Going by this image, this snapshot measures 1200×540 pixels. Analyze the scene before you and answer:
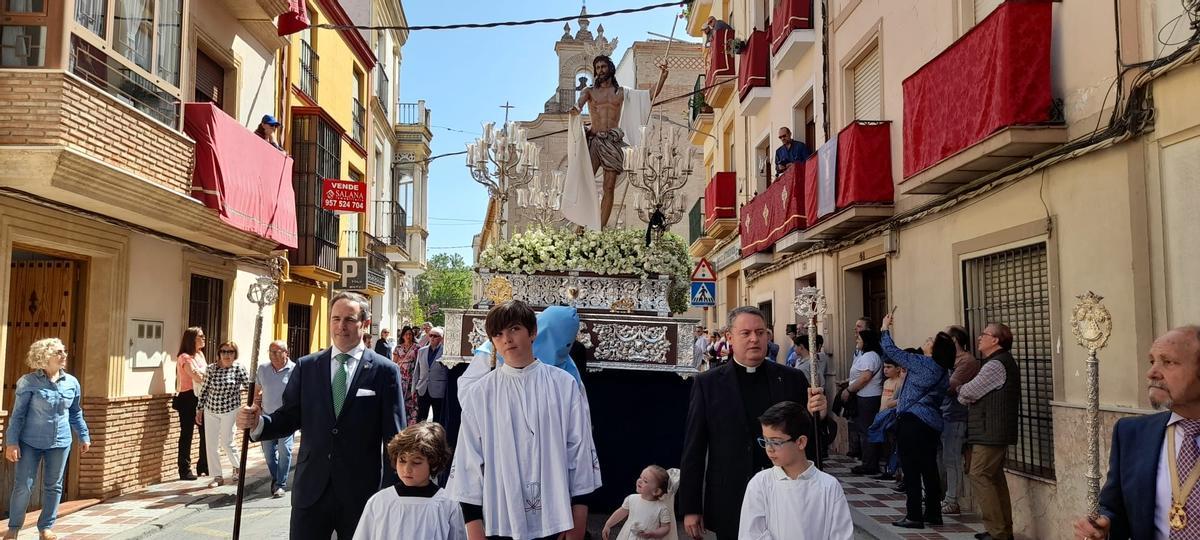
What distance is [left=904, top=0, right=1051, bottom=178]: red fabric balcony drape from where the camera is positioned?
22.5ft

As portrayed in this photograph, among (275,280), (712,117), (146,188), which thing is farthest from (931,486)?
(712,117)

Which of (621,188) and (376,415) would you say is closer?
(376,415)

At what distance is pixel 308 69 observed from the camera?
16547 mm

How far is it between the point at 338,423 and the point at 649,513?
2.02 metres

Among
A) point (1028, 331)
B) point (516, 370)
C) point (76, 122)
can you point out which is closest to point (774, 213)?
point (1028, 331)

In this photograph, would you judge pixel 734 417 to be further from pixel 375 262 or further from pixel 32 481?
pixel 375 262

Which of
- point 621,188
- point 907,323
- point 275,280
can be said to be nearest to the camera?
point 275,280

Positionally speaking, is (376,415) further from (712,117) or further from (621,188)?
(712,117)

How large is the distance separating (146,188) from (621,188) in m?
4.75

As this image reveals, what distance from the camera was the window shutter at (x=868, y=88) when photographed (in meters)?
11.4

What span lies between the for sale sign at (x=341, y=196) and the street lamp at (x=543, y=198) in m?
7.81

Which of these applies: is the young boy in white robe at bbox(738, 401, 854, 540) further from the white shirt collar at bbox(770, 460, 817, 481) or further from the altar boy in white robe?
the altar boy in white robe

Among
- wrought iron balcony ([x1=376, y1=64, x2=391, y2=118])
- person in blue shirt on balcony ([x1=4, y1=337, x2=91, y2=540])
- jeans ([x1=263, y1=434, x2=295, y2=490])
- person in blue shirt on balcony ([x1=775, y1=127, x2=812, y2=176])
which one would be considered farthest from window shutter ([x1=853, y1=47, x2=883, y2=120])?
wrought iron balcony ([x1=376, y1=64, x2=391, y2=118])

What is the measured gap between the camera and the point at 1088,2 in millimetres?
6562
